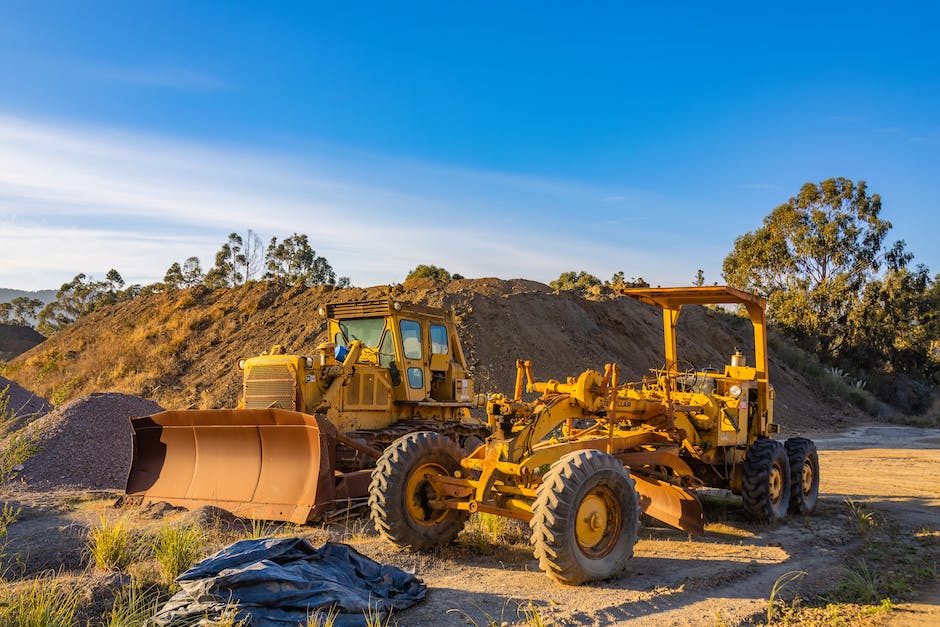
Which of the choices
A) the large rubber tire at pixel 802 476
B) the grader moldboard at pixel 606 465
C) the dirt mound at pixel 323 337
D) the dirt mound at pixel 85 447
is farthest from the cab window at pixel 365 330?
the dirt mound at pixel 323 337

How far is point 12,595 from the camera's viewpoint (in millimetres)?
5227

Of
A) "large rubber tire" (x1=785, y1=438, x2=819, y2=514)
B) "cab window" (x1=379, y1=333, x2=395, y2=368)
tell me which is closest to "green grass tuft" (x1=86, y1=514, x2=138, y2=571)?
"cab window" (x1=379, y1=333, x2=395, y2=368)

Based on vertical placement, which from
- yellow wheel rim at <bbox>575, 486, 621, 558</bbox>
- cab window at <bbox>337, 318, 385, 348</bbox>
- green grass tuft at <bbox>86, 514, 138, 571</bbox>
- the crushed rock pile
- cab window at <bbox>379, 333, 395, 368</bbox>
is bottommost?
green grass tuft at <bbox>86, 514, 138, 571</bbox>

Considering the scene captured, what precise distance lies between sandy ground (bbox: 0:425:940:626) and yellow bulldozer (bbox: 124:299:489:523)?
77 centimetres

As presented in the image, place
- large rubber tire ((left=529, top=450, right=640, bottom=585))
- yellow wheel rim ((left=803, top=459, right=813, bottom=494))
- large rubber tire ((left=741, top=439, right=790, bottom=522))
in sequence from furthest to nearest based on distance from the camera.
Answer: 1. yellow wheel rim ((left=803, top=459, right=813, bottom=494))
2. large rubber tire ((left=741, top=439, right=790, bottom=522))
3. large rubber tire ((left=529, top=450, right=640, bottom=585))

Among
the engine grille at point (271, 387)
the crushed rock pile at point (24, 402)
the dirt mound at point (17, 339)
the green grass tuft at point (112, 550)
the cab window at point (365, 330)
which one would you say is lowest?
the green grass tuft at point (112, 550)

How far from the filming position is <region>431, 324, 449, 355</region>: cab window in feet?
40.0

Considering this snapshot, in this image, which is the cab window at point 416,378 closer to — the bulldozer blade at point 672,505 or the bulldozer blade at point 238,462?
the bulldozer blade at point 238,462

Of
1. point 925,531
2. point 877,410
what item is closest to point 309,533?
point 925,531

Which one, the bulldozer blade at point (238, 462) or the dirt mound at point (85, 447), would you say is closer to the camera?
the bulldozer blade at point (238, 462)

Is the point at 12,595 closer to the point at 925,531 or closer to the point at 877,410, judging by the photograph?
the point at 925,531

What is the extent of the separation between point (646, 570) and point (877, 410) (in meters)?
35.3

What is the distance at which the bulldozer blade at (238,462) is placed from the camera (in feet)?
29.6

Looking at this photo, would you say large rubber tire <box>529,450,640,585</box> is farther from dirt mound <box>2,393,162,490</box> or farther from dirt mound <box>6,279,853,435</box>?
dirt mound <box>6,279,853,435</box>
